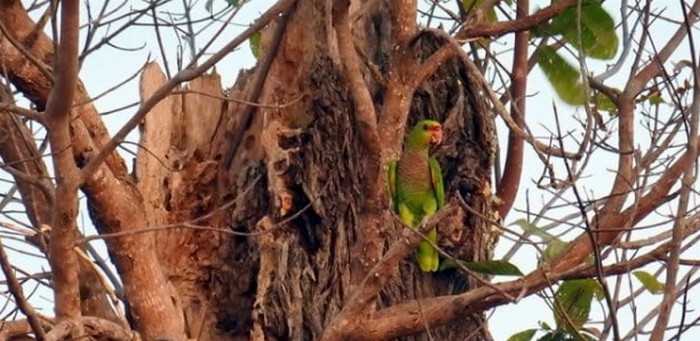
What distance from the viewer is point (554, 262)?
375 centimetres

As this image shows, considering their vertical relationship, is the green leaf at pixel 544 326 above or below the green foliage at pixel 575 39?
below

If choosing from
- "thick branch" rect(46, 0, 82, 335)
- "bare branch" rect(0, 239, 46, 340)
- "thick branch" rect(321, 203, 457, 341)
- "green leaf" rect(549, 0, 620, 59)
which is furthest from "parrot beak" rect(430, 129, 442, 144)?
"bare branch" rect(0, 239, 46, 340)

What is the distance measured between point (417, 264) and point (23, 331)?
57.1 inches

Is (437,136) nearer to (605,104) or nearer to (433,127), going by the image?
(433,127)

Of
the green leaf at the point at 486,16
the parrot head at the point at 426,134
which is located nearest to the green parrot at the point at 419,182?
the parrot head at the point at 426,134

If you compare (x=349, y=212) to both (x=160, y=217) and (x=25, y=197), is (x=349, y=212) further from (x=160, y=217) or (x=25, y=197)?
(x=25, y=197)

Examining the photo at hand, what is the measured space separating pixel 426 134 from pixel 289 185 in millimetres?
540

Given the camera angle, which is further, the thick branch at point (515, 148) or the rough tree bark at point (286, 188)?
the thick branch at point (515, 148)

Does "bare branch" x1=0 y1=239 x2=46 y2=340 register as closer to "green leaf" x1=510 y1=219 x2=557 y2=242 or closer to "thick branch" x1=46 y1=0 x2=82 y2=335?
"thick branch" x1=46 y1=0 x2=82 y2=335

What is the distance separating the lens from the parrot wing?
4.39 metres

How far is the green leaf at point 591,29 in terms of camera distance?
3.89 m

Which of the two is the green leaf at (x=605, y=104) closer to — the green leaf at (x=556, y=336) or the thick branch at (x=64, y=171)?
the green leaf at (x=556, y=336)

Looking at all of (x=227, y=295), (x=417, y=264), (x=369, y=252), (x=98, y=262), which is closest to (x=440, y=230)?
(x=417, y=264)

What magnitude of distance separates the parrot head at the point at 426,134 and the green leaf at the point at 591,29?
531mm
